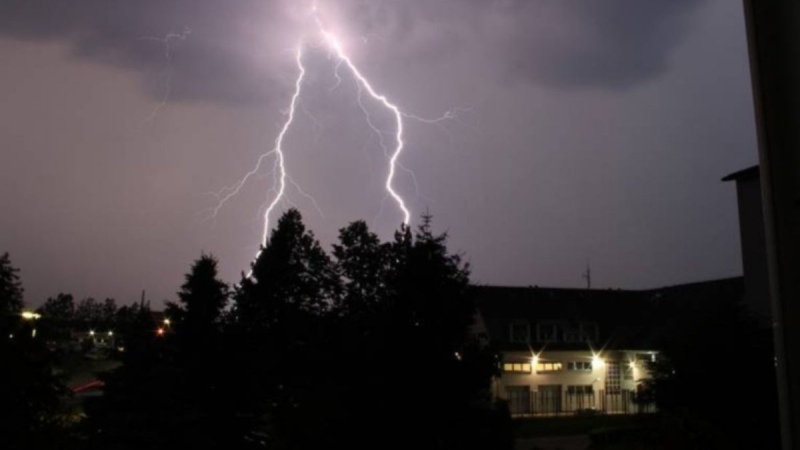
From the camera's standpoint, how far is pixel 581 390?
44344 mm

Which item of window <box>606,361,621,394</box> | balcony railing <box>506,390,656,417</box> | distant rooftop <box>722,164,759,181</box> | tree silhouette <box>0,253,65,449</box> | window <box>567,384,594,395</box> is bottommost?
tree silhouette <box>0,253,65,449</box>

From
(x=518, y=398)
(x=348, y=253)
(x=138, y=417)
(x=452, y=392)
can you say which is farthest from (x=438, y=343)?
(x=518, y=398)

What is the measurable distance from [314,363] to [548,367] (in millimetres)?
35198

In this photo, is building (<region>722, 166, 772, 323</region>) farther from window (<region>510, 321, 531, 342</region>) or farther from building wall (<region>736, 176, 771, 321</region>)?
window (<region>510, 321, 531, 342</region>)

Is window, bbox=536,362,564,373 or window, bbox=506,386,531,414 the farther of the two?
window, bbox=536,362,564,373

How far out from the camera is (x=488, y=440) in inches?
344

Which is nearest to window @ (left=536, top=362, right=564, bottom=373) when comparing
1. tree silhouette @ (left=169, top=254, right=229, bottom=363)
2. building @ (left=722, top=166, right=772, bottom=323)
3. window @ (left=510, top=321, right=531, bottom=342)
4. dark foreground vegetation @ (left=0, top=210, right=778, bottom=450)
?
window @ (left=510, top=321, right=531, bottom=342)

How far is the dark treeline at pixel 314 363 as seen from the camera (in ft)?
28.3

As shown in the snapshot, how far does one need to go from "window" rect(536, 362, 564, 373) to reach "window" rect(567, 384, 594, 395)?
1155mm

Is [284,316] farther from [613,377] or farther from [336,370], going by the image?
[613,377]

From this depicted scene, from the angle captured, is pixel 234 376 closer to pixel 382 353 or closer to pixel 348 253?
pixel 348 253

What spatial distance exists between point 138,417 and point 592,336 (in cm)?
3710

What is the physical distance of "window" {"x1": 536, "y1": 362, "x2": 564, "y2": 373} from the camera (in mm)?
44284

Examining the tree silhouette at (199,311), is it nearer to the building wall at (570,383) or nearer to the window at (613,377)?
the building wall at (570,383)
